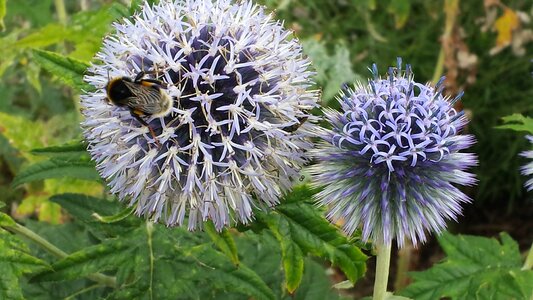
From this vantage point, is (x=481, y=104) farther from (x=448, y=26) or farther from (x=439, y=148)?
(x=439, y=148)

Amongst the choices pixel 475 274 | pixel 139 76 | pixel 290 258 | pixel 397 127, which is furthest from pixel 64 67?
pixel 475 274

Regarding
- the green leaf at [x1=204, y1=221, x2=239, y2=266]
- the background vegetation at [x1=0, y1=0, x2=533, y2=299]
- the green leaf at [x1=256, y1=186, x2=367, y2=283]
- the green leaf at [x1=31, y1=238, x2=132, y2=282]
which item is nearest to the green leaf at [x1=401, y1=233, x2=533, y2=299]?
the background vegetation at [x1=0, y1=0, x2=533, y2=299]

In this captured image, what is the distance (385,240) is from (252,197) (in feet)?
1.13

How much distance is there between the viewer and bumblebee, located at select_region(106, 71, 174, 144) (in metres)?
1.46

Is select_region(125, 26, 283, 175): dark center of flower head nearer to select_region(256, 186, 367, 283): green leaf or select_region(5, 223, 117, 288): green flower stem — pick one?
select_region(256, 186, 367, 283): green leaf

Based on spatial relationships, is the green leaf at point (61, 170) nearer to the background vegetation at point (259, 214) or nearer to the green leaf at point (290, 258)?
the background vegetation at point (259, 214)

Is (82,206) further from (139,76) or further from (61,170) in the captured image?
(139,76)

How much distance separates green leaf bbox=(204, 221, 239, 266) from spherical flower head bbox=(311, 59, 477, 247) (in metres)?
0.24

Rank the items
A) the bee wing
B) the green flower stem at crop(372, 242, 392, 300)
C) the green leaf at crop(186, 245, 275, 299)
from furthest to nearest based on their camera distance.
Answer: the green leaf at crop(186, 245, 275, 299), the green flower stem at crop(372, 242, 392, 300), the bee wing

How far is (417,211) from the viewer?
159 centimetres

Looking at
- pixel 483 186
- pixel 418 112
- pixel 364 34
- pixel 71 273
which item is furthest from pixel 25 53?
pixel 483 186

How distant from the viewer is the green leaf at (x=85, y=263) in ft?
5.40

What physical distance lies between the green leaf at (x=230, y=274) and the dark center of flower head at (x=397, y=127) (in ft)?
1.38

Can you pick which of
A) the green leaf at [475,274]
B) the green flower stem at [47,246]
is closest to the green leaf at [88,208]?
the green flower stem at [47,246]
